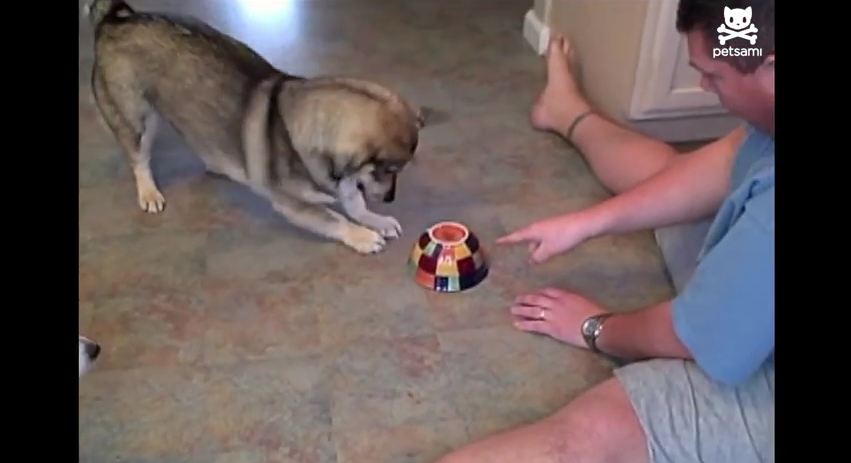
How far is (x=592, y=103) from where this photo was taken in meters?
2.23

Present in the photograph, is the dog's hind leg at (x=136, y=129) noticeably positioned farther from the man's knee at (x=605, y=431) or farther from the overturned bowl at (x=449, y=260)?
the man's knee at (x=605, y=431)

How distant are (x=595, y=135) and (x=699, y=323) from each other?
913mm

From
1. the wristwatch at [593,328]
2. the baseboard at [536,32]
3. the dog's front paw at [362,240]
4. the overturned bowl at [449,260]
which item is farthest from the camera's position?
the baseboard at [536,32]

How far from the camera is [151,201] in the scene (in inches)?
74.7

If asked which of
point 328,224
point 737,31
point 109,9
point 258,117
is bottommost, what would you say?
point 328,224

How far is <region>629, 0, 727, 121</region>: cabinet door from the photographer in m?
1.87

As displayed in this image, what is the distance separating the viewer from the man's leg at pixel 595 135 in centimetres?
185

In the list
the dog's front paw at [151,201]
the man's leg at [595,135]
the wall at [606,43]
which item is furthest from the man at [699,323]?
the dog's front paw at [151,201]

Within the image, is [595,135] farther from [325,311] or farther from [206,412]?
[206,412]

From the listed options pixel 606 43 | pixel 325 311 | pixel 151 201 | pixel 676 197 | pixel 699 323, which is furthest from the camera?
pixel 606 43

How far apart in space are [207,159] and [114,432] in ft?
2.01

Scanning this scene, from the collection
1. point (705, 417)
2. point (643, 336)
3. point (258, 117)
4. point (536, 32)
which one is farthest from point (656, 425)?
point (536, 32)

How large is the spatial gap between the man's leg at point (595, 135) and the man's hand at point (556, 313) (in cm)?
35
